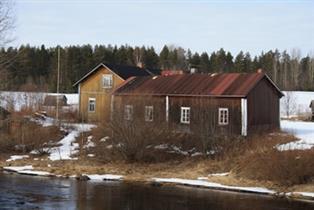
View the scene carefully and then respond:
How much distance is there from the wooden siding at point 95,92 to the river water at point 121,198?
812 inches

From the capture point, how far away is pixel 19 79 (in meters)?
89.9

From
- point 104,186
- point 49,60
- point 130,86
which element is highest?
point 49,60

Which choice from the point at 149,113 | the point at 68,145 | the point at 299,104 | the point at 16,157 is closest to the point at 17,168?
the point at 16,157

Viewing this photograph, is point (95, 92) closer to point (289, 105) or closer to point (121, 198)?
point (121, 198)

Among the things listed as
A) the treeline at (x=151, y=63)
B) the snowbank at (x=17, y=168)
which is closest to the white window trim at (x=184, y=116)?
the snowbank at (x=17, y=168)

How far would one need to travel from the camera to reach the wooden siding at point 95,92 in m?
46.5

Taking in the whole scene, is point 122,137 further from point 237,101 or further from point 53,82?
point 53,82

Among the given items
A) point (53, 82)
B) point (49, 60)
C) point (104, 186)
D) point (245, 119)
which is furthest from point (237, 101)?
point (49, 60)

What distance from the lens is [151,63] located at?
104 meters

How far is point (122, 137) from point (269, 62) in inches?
3094

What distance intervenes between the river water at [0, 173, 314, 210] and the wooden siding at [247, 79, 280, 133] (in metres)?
12.8

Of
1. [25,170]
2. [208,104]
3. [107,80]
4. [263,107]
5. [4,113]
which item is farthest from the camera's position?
[107,80]

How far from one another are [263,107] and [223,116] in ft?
10.7

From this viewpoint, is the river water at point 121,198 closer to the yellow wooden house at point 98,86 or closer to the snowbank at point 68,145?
the snowbank at point 68,145
